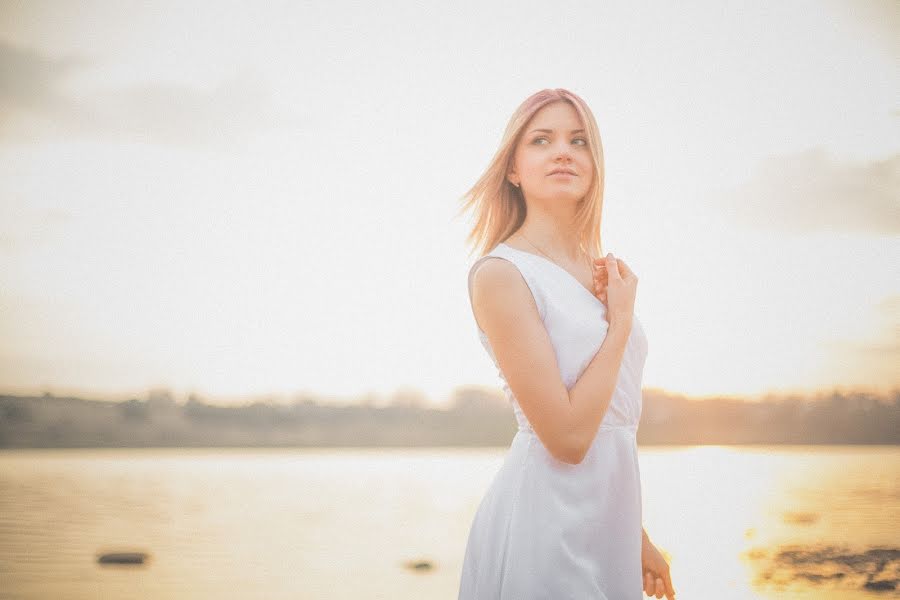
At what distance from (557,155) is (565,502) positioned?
0.97m

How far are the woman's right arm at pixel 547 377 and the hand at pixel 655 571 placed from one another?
0.62 metres

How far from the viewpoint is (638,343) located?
2438 mm

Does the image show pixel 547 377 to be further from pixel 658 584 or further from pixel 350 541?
pixel 350 541

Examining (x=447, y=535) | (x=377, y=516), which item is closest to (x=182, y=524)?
(x=377, y=516)

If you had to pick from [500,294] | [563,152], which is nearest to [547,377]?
[500,294]

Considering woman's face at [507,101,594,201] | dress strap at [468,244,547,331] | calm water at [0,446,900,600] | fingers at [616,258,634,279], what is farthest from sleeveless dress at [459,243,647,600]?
calm water at [0,446,900,600]

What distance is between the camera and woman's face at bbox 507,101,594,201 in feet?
8.08

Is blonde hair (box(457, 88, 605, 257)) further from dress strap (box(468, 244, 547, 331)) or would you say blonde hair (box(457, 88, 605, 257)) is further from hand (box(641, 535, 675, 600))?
hand (box(641, 535, 675, 600))

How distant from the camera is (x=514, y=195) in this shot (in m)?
2.70

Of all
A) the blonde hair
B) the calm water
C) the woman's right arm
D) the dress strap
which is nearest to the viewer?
the woman's right arm

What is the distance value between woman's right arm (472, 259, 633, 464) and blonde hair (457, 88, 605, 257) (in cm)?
50

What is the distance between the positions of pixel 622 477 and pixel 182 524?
5186 centimetres

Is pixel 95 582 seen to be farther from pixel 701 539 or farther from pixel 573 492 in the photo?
pixel 573 492

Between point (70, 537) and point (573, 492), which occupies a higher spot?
point (573, 492)
